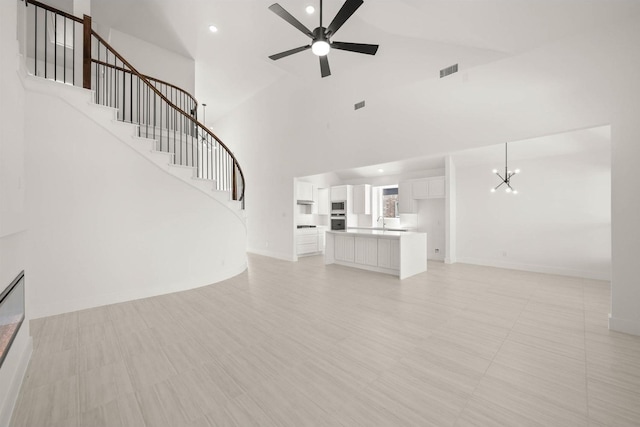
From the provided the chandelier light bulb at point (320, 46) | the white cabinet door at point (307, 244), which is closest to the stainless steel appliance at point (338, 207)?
the white cabinet door at point (307, 244)

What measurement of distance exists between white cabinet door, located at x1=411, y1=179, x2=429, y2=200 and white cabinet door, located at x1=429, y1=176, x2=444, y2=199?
12cm

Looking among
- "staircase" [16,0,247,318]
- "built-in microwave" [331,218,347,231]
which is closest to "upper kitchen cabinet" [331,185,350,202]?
"built-in microwave" [331,218,347,231]

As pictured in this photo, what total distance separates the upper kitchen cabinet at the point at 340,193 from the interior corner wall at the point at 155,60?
530 cm

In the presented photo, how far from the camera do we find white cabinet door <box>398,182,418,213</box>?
788 cm

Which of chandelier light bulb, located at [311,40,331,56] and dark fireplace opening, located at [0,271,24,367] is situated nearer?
dark fireplace opening, located at [0,271,24,367]

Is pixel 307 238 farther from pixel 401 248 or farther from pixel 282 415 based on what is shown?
pixel 282 415

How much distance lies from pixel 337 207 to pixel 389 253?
3357 mm

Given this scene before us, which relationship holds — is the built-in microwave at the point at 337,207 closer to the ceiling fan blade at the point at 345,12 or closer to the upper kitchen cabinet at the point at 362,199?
the upper kitchen cabinet at the point at 362,199

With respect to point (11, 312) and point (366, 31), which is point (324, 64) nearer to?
point (366, 31)

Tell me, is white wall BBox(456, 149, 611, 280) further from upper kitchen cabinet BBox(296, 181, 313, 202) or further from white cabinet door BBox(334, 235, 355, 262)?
upper kitchen cabinet BBox(296, 181, 313, 202)

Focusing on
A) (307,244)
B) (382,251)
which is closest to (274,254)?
(307,244)

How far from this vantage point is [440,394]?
1853 mm

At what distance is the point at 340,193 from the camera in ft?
28.2

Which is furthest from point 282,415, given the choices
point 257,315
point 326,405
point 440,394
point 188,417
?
point 257,315
